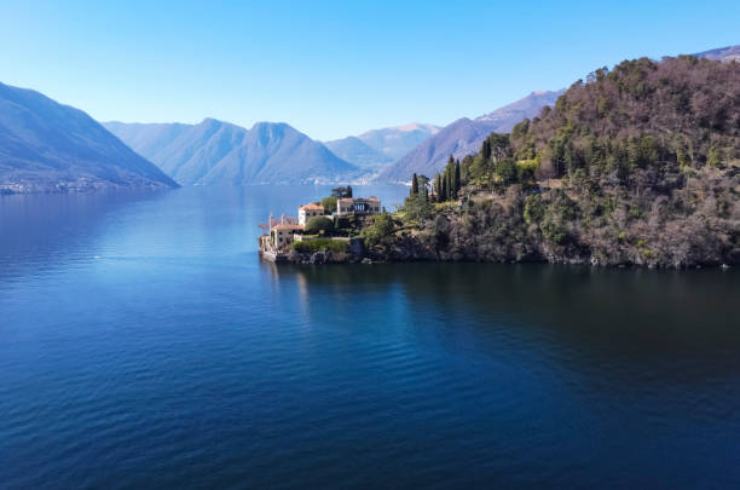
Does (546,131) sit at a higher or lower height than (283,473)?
higher

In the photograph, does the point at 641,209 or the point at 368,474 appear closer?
the point at 368,474

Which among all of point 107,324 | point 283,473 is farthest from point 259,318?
point 283,473

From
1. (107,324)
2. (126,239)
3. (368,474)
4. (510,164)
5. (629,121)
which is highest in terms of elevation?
(629,121)

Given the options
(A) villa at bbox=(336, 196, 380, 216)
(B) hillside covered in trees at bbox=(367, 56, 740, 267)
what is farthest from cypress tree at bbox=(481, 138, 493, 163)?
(A) villa at bbox=(336, 196, 380, 216)

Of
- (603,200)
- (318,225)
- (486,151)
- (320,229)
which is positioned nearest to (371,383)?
(320,229)

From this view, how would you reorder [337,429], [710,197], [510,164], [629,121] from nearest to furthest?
1. [337,429]
2. [710,197]
3. [510,164]
4. [629,121]

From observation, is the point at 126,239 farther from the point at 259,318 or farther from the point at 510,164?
the point at 510,164

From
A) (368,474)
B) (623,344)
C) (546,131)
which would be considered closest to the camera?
(368,474)

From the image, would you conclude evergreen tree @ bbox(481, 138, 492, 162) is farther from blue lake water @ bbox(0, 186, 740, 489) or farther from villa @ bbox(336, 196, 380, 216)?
blue lake water @ bbox(0, 186, 740, 489)
